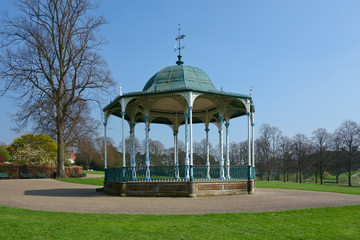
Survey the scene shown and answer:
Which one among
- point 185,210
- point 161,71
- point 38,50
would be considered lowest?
point 185,210

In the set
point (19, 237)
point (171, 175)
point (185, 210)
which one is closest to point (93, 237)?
point (19, 237)

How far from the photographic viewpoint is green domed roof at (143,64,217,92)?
1709 centimetres

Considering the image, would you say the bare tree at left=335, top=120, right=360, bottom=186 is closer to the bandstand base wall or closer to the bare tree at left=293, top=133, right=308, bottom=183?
Answer: the bare tree at left=293, top=133, right=308, bottom=183

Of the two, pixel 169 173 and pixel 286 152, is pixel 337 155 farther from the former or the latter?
pixel 169 173

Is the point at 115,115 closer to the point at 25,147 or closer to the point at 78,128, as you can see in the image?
the point at 78,128

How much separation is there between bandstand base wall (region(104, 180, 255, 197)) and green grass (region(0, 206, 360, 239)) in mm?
5690

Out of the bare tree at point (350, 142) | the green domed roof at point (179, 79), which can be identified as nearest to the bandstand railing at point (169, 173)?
the green domed roof at point (179, 79)

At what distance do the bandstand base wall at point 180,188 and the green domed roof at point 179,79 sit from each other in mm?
5241

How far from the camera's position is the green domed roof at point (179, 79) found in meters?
17.1

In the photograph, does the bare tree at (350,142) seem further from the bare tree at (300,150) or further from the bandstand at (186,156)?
the bandstand at (186,156)

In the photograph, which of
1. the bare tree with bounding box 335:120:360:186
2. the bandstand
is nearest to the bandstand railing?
the bandstand

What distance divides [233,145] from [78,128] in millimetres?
35550

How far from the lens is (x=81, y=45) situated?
3069 cm

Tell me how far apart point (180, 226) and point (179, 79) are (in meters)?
11.0
